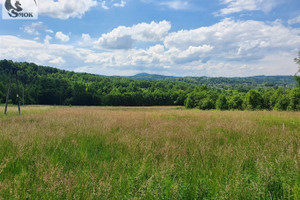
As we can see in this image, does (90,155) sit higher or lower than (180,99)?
higher

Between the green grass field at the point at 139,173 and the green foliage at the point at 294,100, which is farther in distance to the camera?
the green foliage at the point at 294,100

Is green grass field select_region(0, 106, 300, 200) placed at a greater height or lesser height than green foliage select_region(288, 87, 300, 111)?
greater

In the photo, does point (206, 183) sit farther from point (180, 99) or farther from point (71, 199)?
point (180, 99)

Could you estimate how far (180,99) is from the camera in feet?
338

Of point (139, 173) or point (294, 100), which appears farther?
point (294, 100)

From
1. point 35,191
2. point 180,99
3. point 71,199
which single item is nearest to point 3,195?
point 35,191

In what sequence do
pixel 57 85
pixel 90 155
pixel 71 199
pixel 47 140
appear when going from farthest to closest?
pixel 57 85 < pixel 47 140 < pixel 90 155 < pixel 71 199

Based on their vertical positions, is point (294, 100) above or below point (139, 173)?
below

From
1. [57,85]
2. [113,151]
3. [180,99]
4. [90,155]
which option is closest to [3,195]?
[90,155]

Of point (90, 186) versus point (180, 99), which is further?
point (180, 99)

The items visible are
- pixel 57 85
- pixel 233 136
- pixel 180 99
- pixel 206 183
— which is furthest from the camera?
pixel 180 99

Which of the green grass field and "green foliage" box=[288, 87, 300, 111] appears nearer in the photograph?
the green grass field

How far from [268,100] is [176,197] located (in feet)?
256

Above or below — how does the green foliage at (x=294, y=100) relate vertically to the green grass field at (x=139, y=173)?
below
